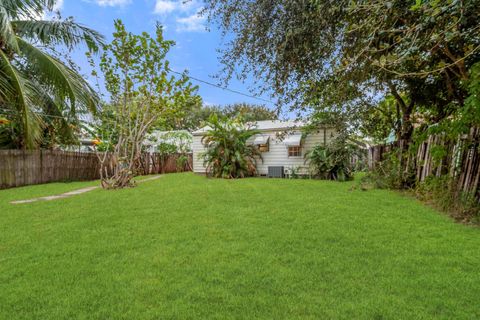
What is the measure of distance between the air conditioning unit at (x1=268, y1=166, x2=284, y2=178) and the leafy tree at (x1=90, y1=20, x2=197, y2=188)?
543 centimetres

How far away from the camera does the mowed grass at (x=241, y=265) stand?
6.18 feet

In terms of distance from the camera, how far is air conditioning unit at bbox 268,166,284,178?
481 inches

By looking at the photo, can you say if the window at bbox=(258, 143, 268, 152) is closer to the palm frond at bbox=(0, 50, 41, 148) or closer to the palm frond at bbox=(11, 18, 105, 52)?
the palm frond at bbox=(11, 18, 105, 52)

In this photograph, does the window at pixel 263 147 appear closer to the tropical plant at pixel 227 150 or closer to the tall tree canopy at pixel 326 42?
the tropical plant at pixel 227 150

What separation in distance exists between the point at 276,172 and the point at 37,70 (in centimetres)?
921

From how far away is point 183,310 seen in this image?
6.13ft

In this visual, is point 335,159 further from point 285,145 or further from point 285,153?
point 285,153

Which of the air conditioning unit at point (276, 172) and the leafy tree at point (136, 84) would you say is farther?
the air conditioning unit at point (276, 172)

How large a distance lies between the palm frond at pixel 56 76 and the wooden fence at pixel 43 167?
2.82 meters

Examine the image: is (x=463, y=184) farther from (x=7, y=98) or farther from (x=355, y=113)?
(x=7, y=98)

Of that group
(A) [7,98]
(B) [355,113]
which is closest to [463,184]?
(B) [355,113]

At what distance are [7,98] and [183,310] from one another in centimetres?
852

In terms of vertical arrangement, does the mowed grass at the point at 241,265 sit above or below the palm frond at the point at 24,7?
below

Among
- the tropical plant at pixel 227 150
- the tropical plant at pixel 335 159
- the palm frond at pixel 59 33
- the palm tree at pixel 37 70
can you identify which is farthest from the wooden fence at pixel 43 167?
the tropical plant at pixel 335 159
